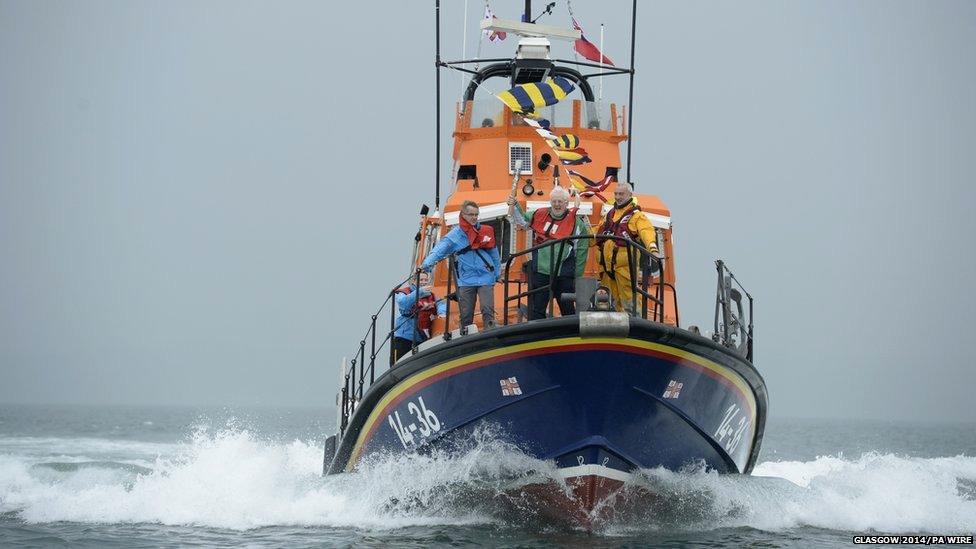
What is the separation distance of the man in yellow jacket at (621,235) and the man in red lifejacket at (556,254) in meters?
0.21

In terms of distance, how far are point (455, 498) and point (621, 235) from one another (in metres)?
2.56

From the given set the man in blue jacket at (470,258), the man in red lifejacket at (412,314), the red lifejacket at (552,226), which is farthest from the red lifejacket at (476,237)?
the man in red lifejacket at (412,314)

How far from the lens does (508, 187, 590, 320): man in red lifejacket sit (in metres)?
9.20

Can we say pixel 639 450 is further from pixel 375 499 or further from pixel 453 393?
pixel 375 499

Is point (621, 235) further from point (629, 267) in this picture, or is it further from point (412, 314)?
point (412, 314)

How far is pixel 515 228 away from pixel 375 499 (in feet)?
9.60

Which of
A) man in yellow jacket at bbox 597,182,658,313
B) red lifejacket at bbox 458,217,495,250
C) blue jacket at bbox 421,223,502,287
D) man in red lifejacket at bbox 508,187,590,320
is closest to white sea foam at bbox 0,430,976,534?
man in red lifejacket at bbox 508,187,590,320

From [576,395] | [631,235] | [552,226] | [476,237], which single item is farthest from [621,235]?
[576,395]

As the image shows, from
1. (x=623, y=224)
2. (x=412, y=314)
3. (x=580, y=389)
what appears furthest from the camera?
(x=412, y=314)

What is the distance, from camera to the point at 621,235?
9.66m

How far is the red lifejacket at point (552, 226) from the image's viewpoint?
963 centimetres

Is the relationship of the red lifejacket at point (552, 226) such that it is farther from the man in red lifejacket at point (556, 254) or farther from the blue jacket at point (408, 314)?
the blue jacket at point (408, 314)

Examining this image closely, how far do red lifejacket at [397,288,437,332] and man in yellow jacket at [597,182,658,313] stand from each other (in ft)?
6.48

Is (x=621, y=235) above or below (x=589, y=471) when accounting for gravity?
above
